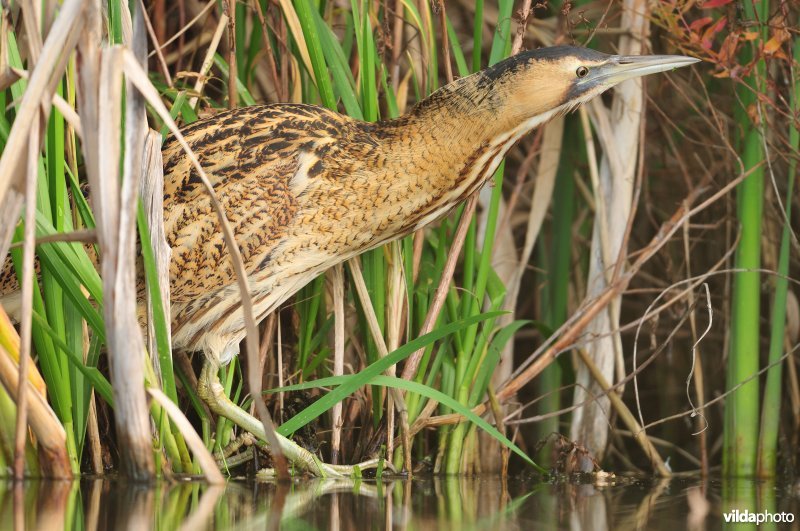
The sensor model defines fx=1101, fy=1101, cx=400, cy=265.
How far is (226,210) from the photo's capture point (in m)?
2.41

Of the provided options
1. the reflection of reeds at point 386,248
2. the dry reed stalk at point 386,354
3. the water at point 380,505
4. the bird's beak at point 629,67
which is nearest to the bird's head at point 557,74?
the bird's beak at point 629,67

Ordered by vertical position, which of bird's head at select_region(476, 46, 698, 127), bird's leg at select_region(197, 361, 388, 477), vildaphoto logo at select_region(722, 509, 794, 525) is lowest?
vildaphoto logo at select_region(722, 509, 794, 525)

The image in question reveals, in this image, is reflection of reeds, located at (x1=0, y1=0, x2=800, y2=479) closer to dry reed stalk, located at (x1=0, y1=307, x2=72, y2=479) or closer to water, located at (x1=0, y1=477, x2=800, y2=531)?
dry reed stalk, located at (x1=0, y1=307, x2=72, y2=479)

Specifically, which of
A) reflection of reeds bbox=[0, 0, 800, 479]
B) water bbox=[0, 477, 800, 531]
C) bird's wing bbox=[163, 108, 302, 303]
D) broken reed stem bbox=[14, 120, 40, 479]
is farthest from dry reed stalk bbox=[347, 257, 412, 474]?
broken reed stem bbox=[14, 120, 40, 479]

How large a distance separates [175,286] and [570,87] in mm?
975

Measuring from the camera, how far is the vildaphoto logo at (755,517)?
1.90m

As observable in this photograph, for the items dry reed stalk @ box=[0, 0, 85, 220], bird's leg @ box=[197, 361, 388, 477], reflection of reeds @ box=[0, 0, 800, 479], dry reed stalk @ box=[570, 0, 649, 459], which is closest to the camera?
dry reed stalk @ box=[0, 0, 85, 220]

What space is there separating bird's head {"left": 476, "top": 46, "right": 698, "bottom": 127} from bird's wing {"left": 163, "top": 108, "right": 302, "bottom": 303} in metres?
0.49

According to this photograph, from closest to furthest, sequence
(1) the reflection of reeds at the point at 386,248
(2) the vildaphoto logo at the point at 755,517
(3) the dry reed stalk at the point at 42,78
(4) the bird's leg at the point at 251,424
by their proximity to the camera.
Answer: (3) the dry reed stalk at the point at 42,78
(1) the reflection of reeds at the point at 386,248
(2) the vildaphoto logo at the point at 755,517
(4) the bird's leg at the point at 251,424

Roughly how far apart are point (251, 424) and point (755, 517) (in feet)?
3.53

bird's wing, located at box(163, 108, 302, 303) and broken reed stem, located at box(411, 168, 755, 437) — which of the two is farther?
broken reed stem, located at box(411, 168, 755, 437)

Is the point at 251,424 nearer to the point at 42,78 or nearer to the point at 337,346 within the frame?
the point at 337,346

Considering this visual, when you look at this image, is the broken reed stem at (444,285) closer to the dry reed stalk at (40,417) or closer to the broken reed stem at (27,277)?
the dry reed stalk at (40,417)

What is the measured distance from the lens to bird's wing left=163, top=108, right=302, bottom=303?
240cm
